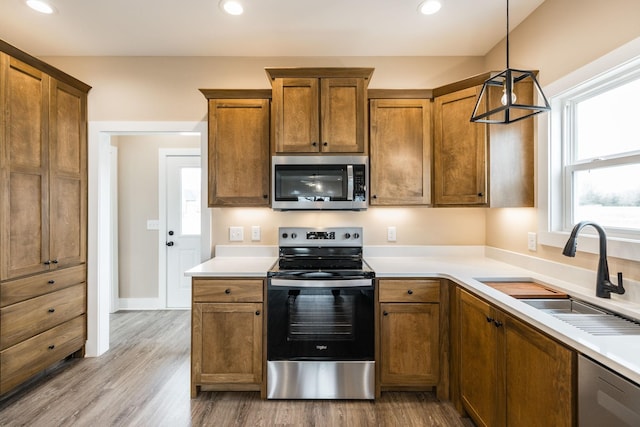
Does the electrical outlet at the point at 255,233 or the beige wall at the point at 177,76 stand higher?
the beige wall at the point at 177,76

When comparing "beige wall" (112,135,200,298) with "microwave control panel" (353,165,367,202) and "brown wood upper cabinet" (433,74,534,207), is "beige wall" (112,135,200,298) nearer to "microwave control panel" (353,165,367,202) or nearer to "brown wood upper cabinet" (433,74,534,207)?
"microwave control panel" (353,165,367,202)

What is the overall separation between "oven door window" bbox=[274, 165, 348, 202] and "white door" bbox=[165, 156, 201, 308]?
210cm

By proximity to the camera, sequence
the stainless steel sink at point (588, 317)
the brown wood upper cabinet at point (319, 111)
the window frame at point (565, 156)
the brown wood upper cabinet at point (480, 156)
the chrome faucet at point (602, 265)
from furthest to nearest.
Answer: the brown wood upper cabinet at point (319, 111)
the brown wood upper cabinet at point (480, 156)
the window frame at point (565, 156)
the chrome faucet at point (602, 265)
the stainless steel sink at point (588, 317)

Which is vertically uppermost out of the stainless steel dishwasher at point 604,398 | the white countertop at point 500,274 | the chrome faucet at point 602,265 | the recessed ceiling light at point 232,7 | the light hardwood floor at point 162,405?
the recessed ceiling light at point 232,7

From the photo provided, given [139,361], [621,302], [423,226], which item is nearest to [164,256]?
[139,361]

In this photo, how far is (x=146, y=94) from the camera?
9.37 ft

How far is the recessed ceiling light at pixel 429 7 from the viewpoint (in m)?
2.12

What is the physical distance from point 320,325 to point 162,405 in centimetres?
119

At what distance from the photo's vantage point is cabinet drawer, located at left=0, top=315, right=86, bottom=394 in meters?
2.12

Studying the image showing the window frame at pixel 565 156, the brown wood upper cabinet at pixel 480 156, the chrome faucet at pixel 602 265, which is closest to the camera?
the chrome faucet at pixel 602 265

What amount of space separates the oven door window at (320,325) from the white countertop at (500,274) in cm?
24

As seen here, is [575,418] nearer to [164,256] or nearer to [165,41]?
[165,41]

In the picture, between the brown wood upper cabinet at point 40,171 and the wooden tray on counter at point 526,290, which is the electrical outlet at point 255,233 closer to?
the brown wood upper cabinet at point 40,171

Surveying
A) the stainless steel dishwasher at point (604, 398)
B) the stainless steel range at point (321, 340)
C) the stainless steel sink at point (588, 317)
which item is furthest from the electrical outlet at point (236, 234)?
the stainless steel dishwasher at point (604, 398)
